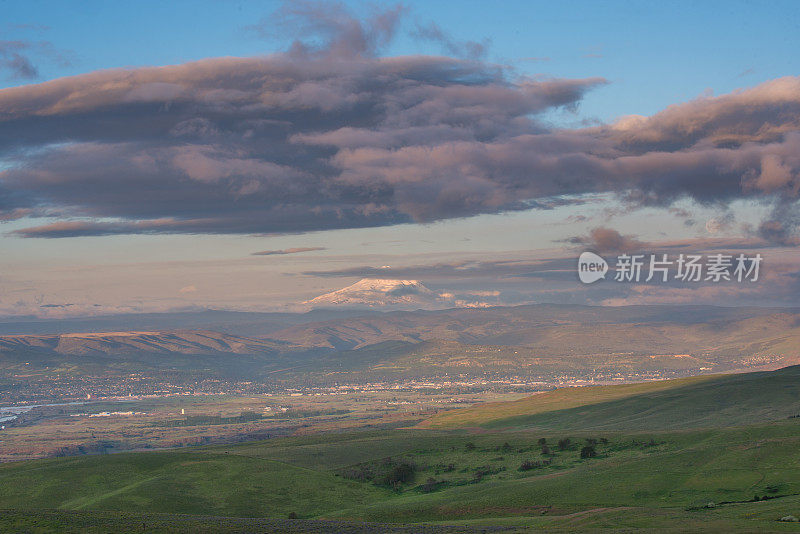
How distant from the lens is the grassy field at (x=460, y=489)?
79956 mm

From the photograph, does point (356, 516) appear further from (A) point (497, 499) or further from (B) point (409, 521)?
(A) point (497, 499)

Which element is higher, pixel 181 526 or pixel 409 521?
pixel 181 526

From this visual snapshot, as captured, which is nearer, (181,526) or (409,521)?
(181,526)

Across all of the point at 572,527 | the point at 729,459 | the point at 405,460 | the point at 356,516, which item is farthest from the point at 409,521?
the point at 405,460

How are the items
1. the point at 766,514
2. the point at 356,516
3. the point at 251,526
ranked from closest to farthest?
the point at 766,514, the point at 251,526, the point at 356,516

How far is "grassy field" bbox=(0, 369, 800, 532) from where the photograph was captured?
80.0 m

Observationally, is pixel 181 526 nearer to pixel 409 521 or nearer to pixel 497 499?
pixel 409 521

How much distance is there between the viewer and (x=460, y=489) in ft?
395

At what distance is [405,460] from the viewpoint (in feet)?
522

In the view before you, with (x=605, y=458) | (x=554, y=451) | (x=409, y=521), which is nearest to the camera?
(x=409, y=521)

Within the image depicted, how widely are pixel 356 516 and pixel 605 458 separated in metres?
50.8

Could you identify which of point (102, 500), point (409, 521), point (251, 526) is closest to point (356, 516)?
point (409, 521)

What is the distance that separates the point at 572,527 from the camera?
7188 cm

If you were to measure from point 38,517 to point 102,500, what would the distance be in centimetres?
2903
